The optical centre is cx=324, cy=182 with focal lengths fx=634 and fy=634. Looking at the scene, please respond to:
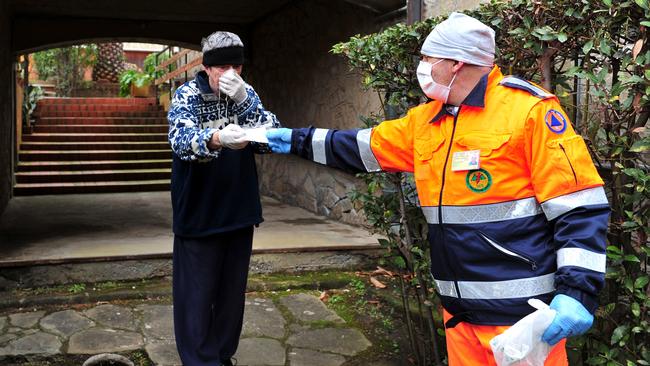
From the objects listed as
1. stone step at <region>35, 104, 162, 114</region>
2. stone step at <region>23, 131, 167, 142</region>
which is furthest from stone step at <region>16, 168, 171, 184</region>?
stone step at <region>35, 104, 162, 114</region>

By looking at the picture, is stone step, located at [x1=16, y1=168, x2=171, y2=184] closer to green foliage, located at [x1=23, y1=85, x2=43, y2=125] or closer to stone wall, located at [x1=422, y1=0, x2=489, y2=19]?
green foliage, located at [x1=23, y1=85, x2=43, y2=125]

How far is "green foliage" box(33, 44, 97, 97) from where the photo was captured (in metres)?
18.7

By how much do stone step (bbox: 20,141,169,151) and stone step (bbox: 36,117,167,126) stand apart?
1.15 m

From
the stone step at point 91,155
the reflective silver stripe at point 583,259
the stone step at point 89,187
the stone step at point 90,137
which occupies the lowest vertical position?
the stone step at point 89,187

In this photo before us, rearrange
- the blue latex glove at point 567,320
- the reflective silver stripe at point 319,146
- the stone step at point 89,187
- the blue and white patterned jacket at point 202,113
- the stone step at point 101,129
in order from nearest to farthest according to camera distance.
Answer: the blue latex glove at point 567,320
the reflective silver stripe at point 319,146
the blue and white patterned jacket at point 202,113
the stone step at point 89,187
the stone step at point 101,129

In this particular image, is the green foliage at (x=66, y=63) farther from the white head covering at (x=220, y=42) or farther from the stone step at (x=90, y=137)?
the white head covering at (x=220, y=42)

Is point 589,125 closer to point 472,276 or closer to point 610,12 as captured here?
point 610,12

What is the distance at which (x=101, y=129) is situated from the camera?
12336 millimetres

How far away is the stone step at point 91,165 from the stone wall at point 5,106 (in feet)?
4.36

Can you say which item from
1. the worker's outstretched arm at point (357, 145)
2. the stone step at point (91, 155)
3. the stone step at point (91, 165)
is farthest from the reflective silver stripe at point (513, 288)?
the stone step at point (91, 155)

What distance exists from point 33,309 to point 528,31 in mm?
3590

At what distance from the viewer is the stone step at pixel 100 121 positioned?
12.2 m

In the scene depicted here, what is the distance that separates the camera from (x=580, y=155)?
179 centimetres

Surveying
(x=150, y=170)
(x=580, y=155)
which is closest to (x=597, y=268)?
(x=580, y=155)
